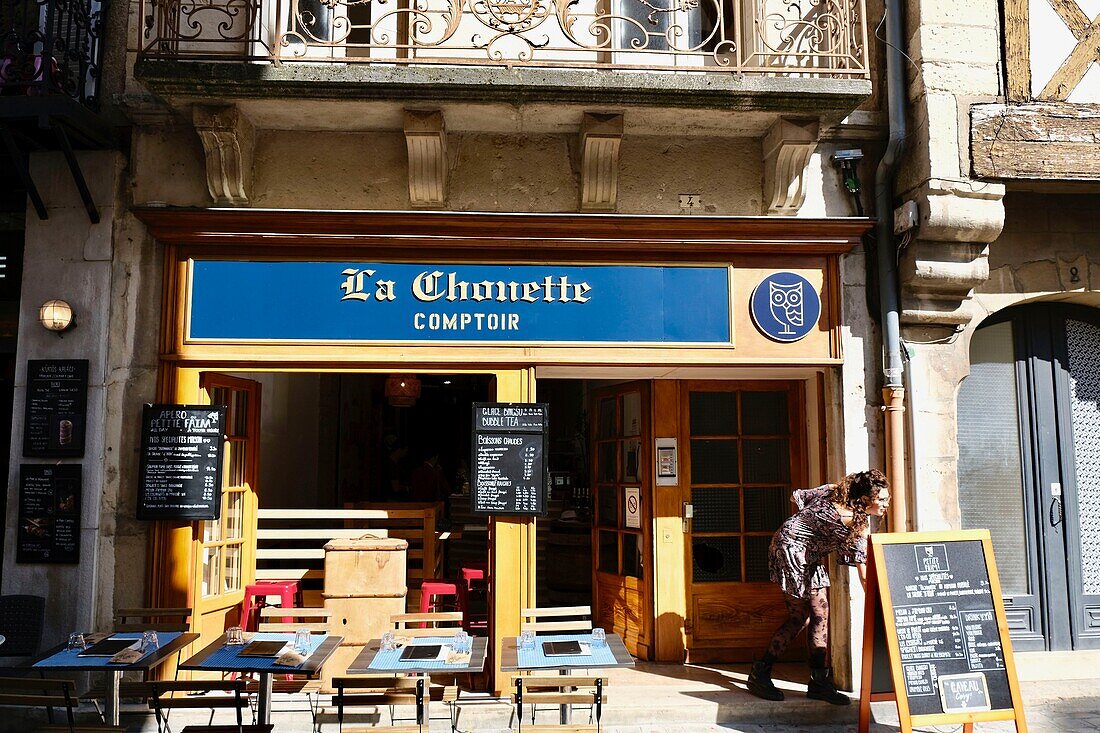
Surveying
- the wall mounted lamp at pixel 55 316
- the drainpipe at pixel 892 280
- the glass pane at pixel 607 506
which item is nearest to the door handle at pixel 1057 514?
the drainpipe at pixel 892 280

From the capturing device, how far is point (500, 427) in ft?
21.8

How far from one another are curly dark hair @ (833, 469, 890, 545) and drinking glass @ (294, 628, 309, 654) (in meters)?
3.70

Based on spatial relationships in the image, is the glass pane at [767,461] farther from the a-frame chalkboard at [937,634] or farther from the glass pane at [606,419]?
the a-frame chalkboard at [937,634]

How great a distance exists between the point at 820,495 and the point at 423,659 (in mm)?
3116

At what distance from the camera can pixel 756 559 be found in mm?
7660

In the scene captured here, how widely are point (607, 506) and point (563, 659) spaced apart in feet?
11.1

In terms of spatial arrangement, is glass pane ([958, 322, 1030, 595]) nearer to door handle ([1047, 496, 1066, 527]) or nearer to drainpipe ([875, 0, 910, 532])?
door handle ([1047, 496, 1066, 527])

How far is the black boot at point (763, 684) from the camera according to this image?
6328mm

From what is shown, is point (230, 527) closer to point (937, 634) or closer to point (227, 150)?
point (227, 150)

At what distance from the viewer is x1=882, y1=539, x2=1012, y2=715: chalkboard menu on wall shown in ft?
17.5

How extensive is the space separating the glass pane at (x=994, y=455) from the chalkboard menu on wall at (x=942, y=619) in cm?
181

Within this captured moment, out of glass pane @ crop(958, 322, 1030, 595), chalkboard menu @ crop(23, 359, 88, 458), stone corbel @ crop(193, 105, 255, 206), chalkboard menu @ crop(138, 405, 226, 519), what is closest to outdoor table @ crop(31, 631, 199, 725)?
chalkboard menu @ crop(138, 405, 226, 519)

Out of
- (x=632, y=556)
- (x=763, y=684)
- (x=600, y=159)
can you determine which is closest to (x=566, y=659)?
(x=763, y=684)

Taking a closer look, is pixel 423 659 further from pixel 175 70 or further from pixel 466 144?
pixel 175 70
